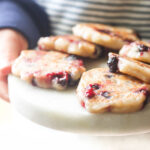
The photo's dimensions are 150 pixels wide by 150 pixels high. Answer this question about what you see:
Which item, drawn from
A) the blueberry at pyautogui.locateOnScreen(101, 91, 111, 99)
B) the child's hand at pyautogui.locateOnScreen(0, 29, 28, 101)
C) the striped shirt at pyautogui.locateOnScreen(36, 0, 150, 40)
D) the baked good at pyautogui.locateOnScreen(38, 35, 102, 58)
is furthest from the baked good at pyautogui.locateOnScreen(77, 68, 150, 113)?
the striped shirt at pyautogui.locateOnScreen(36, 0, 150, 40)

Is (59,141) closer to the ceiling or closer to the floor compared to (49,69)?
closer to the floor

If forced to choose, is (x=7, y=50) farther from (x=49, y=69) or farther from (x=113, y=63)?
(x=113, y=63)

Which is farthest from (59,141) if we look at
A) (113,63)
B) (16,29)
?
(16,29)

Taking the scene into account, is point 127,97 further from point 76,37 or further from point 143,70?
point 76,37

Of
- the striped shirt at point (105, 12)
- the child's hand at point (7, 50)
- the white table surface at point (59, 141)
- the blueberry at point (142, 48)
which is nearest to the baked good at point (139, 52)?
the blueberry at point (142, 48)

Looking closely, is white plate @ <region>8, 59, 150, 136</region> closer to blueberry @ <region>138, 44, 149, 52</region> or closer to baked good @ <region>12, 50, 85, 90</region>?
baked good @ <region>12, 50, 85, 90</region>

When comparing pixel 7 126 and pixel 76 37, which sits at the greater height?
pixel 76 37

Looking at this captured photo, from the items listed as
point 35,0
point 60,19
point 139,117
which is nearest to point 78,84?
point 139,117

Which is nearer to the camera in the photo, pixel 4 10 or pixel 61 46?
pixel 61 46
